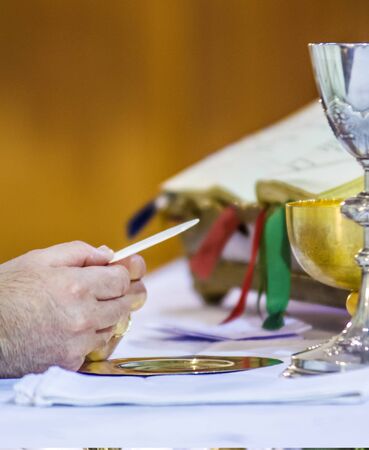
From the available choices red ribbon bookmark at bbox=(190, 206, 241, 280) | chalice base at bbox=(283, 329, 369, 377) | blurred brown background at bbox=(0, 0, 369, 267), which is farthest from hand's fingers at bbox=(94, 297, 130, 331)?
blurred brown background at bbox=(0, 0, 369, 267)

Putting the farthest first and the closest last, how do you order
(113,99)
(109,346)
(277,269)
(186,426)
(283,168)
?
(113,99) → (283,168) → (277,269) → (109,346) → (186,426)

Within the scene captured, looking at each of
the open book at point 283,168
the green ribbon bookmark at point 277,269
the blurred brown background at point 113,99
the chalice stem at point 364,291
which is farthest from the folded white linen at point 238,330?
the blurred brown background at point 113,99

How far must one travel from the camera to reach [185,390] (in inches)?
33.2

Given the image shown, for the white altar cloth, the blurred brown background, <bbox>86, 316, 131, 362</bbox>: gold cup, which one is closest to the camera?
the white altar cloth

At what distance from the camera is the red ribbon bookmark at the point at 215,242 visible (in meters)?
1.45

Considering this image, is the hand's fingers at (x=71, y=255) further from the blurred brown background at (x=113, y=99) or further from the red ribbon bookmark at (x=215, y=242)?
the blurred brown background at (x=113, y=99)

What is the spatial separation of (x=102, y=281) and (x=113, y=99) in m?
3.66

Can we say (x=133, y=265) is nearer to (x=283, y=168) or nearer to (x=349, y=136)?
(x=349, y=136)

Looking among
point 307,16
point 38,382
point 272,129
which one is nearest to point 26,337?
point 38,382

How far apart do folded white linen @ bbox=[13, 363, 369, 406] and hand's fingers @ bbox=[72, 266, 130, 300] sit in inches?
3.1

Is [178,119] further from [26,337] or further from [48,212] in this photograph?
[26,337]

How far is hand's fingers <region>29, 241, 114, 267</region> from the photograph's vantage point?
3.04 ft

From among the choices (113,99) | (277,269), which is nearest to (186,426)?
(277,269)

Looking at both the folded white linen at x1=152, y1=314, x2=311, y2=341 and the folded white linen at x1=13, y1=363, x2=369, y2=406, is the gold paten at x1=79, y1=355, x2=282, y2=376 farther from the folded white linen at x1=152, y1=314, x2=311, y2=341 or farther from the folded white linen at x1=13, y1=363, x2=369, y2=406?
the folded white linen at x1=152, y1=314, x2=311, y2=341
